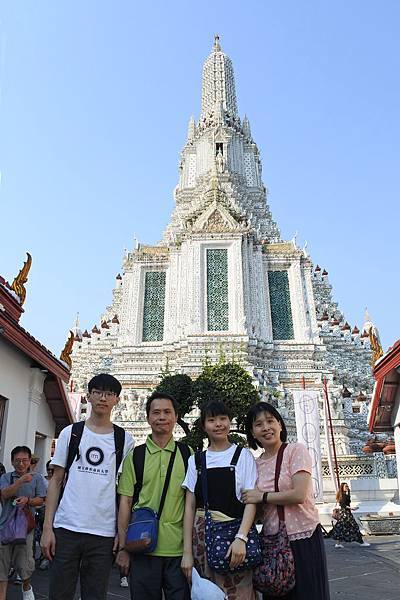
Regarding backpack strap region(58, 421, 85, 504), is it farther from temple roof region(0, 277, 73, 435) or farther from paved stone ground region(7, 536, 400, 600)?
temple roof region(0, 277, 73, 435)

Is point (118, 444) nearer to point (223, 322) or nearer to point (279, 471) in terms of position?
point (279, 471)

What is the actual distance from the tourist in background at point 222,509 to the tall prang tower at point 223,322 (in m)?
21.7

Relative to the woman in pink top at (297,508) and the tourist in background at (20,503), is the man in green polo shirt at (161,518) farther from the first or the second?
the tourist in background at (20,503)

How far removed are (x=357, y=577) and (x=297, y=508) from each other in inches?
171

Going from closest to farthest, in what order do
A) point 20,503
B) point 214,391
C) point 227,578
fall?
point 227,578
point 20,503
point 214,391

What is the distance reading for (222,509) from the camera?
2.85m

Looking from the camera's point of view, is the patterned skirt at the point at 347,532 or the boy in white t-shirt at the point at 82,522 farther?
the patterned skirt at the point at 347,532

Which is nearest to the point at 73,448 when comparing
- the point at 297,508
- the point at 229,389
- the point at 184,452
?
the point at 184,452

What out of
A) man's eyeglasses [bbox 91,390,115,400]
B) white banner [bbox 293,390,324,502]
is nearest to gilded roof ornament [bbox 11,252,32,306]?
man's eyeglasses [bbox 91,390,115,400]

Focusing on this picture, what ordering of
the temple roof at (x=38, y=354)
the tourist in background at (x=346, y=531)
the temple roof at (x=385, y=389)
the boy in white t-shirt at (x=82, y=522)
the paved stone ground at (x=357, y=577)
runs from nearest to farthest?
the boy in white t-shirt at (x=82, y=522)
the paved stone ground at (x=357, y=577)
the temple roof at (x=38, y=354)
the temple roof at (x=385, y=389)
the tourist in background at (x=346, y=531)


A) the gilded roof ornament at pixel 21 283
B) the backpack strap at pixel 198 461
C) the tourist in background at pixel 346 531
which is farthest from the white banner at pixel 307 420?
the backpack strap at pixel 198 461

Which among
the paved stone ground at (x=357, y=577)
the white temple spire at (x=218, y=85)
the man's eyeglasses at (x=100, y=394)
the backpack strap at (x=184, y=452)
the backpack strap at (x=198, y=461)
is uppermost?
the white temple spire at (x=218, y=85)

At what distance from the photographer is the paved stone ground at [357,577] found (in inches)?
210

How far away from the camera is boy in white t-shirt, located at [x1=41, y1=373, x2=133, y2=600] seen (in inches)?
120
